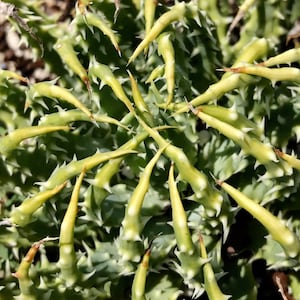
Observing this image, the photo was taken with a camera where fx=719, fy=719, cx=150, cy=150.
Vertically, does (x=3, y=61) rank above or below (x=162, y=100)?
below

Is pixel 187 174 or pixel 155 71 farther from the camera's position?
pixel 155 71

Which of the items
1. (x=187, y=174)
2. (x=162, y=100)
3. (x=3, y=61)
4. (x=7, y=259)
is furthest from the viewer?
(x=3, y=61)

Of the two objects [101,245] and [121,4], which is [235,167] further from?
[121,4]

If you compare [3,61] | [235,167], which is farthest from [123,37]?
[3,61]

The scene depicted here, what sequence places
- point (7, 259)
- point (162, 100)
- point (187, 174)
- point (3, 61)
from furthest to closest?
point (3, 61) < point (7, 259) < point (162, 100) < point (187, 174)

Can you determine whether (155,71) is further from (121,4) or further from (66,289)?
(66,289)

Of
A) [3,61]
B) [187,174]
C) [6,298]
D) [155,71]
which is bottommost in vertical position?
[6,298]

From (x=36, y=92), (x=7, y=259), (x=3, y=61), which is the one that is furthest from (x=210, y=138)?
(x=3, y=61)
